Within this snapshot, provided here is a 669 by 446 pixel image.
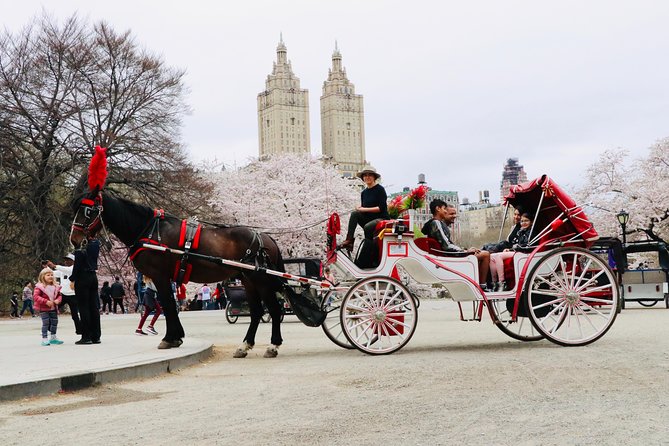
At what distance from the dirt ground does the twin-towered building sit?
159 metres

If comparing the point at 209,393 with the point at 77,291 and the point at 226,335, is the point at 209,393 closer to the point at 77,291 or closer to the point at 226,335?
the point at 77,291

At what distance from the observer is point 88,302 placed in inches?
514

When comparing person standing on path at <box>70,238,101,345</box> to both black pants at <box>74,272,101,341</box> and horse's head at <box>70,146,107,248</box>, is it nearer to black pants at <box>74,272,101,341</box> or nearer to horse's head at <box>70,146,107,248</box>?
black pants at <box>74,272,101,341</box>

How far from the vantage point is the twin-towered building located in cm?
17150

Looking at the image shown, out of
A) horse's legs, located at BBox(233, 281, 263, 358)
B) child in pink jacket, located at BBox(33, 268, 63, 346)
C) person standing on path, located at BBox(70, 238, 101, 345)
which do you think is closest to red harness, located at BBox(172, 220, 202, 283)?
horse's legs, located at BBox(233, 281, 263, 358)

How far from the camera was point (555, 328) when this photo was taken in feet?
35.5

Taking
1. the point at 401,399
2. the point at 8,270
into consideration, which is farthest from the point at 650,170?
the point at 401,399

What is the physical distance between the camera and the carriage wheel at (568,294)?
10.6 meters

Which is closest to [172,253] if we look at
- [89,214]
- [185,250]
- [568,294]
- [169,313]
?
[185,250]

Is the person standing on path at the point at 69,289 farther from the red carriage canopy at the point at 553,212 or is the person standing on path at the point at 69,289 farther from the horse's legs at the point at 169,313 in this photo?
the red carriage canopy at the point at 553,212

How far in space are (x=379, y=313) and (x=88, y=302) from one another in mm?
5380

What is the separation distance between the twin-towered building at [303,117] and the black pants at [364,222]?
157108mm

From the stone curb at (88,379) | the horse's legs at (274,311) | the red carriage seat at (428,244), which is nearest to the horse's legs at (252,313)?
the horse's legs at (274,311)

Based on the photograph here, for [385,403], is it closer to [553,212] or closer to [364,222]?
[364,222]
